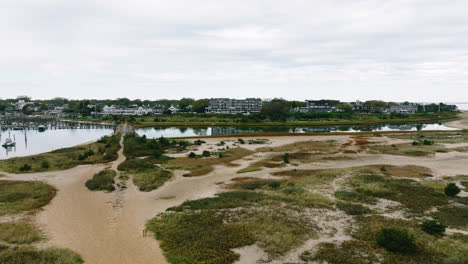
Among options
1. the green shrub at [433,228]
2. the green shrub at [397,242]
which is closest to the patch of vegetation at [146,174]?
the green shrub at [397,242]

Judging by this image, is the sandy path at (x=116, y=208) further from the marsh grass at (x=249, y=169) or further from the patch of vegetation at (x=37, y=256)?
the marsh grass at (x=249, y=169)

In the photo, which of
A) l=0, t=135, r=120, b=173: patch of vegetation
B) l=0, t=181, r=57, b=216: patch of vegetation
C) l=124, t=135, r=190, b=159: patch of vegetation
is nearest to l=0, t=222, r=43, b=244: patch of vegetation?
l=0, t=181, r=57, b=216: patch of vegetation

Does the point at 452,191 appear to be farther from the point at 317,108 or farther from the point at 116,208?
the point at 317,108

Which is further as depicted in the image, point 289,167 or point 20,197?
point 289,167

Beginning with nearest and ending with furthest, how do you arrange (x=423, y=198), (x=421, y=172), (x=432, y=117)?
(x=423, y=198)
(x=421, y=172)
(x=432, y=117)

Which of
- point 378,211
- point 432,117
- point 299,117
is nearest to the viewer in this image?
point 378,211

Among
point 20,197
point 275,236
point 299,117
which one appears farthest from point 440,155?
point 299,117

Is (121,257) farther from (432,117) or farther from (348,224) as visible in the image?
(432,117)
